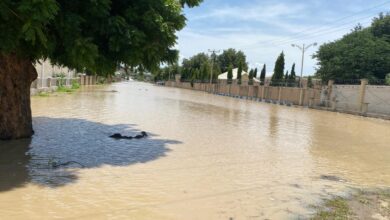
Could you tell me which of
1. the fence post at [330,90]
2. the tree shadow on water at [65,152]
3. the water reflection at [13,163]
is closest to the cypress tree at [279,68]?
the fence post at [330,90]

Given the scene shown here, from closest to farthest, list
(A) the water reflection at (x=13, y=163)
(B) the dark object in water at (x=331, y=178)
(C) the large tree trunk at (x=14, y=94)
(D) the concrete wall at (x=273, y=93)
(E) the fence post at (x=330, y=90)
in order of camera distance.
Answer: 1. (A) the water reflection at (x=13, y=163)
2. (B) the dark object in water at (x=331, y=178)
3. (C) the large tree trunk at (x=14, y=94)
4. (E) the fence post at (x=330, y=90)
5. (D) the concrete wall at (x=273, y=93)

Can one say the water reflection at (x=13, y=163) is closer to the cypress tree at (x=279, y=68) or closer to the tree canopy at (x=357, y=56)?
the tree canopy at (x=357, y=56)

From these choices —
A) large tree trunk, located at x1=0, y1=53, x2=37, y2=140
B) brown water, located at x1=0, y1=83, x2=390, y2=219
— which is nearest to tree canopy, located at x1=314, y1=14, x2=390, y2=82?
brown water, located at x1=0, y1=83, x2=390, y2=219

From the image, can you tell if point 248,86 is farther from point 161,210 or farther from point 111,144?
point 161,210

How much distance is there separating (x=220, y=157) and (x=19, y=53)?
478 centimetres

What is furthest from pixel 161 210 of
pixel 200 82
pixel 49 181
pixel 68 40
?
pixel 200 82

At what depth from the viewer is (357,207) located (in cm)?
647

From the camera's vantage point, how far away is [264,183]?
25.1 feet

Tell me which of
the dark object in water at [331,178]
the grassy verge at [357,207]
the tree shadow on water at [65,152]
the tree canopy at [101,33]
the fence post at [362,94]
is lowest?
the dark object in water at [331,178]

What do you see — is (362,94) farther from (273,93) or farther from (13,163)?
(13,163)

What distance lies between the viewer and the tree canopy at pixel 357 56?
43750mm

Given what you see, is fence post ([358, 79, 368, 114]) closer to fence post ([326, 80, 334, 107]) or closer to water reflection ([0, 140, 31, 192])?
fence post ([326, 80, 334, 107])

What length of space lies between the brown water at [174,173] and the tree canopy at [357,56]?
32.1 meters

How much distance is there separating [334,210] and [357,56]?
41944 mm
